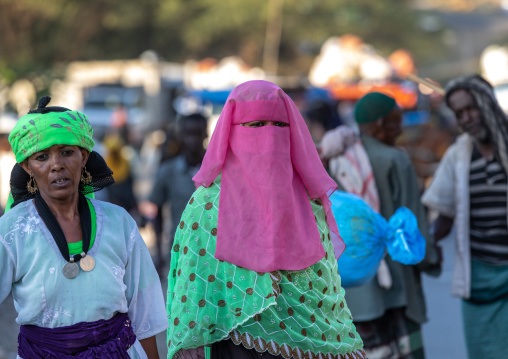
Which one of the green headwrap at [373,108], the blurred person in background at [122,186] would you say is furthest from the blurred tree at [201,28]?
the green headwrap at [373,108]

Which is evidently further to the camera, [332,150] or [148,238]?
[148,238]

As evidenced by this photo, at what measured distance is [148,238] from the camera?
1348 centimetres

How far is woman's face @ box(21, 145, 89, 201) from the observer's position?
10.0ft

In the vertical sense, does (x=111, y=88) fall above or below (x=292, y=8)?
below

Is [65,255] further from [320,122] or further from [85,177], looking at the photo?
[320,122]

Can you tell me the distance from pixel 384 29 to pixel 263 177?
42271mm

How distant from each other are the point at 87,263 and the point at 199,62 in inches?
1351

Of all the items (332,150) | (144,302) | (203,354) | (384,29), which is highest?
(384,29)

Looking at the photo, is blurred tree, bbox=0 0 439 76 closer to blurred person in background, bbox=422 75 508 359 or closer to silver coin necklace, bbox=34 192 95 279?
blurred person in background, bbox=422 75 508 359

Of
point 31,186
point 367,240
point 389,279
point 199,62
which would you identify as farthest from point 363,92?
point 31,186

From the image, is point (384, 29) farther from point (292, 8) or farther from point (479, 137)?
point (479, 137)

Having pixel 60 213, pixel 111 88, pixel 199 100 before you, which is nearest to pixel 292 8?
pixel 111 88

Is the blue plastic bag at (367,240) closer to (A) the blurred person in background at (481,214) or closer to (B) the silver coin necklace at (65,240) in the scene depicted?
(A) the blurred person in background at (481,214)

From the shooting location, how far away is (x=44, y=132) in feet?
9.97
